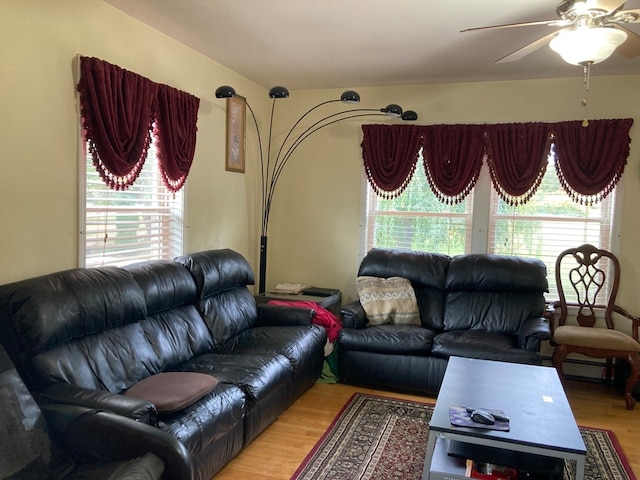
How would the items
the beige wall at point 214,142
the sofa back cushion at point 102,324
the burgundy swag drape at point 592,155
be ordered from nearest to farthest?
the sofa back cushion at point 102,324 < the beige wall at point 214,142 < the burgundy swag drape at point 592,155

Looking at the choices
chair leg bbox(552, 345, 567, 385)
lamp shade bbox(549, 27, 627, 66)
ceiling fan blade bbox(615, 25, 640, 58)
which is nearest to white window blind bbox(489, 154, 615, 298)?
chair leg bbox(552, 345, 567, 385)

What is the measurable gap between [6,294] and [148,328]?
85 centimetres

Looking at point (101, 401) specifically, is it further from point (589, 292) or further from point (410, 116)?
point (589, 292)

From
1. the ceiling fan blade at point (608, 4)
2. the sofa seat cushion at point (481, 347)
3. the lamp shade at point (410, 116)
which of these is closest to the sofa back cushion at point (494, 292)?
the sofa seat cushion at point (481, 347)

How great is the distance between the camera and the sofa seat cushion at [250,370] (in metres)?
2.92

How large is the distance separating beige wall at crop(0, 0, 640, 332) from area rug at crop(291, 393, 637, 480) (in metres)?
1.63

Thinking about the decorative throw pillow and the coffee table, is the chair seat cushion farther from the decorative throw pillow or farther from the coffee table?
the decorative throw pillow

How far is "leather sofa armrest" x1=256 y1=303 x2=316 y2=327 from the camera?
4.05 meters

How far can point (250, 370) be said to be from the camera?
10.1ft

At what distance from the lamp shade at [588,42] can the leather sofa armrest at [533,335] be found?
1.94 meters

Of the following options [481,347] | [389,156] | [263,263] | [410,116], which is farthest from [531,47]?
[263,263]

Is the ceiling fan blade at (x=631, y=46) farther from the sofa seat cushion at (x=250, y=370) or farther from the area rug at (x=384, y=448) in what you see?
the sofa seat cushion at (x=250, y=370)

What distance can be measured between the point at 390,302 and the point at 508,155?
5.30ft

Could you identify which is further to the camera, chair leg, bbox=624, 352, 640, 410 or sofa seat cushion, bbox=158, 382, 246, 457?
chair leg, bbox=624, 352, 640, 410
